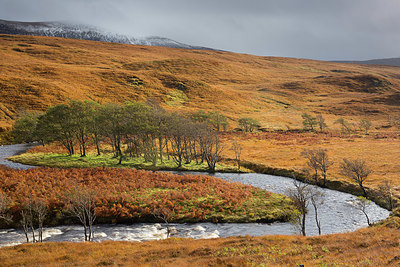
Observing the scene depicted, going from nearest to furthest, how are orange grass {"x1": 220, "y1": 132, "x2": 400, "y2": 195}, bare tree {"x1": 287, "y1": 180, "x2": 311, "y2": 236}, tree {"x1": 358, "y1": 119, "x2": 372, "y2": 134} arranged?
bare tree {"x1": 287, "y1": 180, "x2": 311, "y2": 236} < orange grass {"x1": 220, "y1": 132, "x2": 400, "y2": 195} < tree {"x1": 358, "y1": 119, "x2": 372, "y2": 134}

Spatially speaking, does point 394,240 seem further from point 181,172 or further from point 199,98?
point 199,98

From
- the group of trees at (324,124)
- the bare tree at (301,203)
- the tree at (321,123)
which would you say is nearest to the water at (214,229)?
the bare tree at (301,203)

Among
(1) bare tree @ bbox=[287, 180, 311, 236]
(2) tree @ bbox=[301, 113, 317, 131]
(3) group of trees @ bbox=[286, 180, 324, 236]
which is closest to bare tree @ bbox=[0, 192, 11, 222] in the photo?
(1) bare tree @ bbox=[287, 180, 311, 236]

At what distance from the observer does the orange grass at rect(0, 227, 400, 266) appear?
17.6 meters

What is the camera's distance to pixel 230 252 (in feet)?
68.8

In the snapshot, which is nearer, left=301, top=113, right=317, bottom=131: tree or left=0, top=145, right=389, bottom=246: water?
left=0, top=145, right=389, bottom=246: water

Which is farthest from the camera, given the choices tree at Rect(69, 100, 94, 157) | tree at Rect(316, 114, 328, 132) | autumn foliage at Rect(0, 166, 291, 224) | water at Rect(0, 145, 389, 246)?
tree at Rect(316, 114, 328, 132)

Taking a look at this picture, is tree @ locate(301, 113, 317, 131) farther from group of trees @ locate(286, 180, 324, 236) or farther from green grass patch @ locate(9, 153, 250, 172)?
group of trees @ locate(286, 180, 324, 236)

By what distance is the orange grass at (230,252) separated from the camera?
17631 mm

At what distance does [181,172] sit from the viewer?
201ft

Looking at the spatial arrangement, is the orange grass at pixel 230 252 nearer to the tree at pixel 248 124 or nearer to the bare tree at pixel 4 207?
the bare tree at pixel 4 207

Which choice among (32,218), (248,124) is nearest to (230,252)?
(32,218)

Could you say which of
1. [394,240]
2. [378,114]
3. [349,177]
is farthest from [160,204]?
[378,114]

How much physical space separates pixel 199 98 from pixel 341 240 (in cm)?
16691
